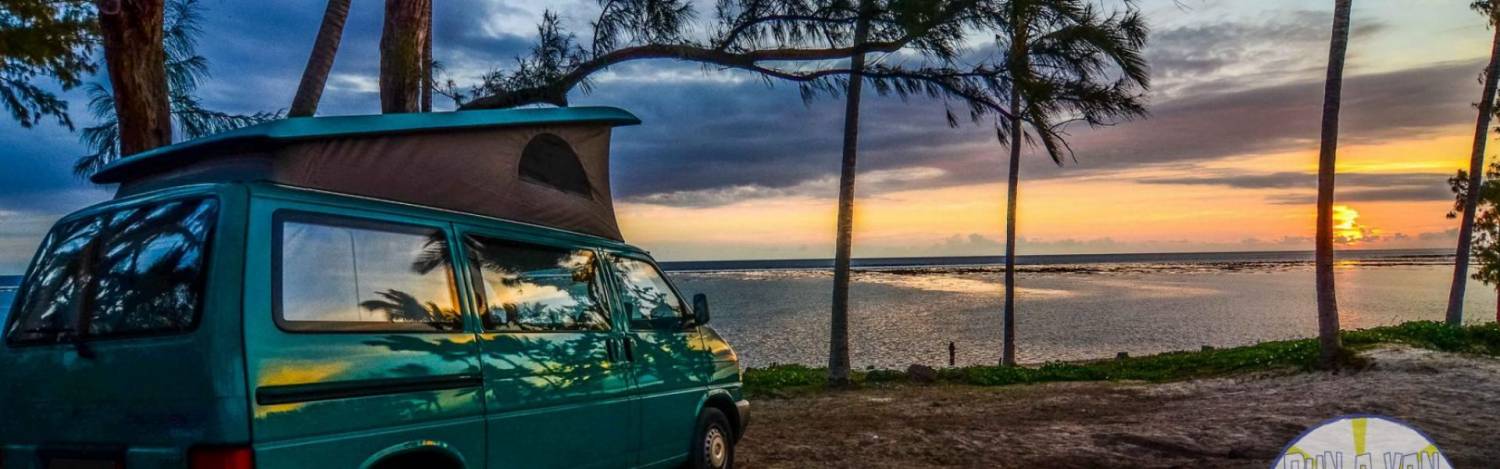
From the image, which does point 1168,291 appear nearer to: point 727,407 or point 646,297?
point 727,407

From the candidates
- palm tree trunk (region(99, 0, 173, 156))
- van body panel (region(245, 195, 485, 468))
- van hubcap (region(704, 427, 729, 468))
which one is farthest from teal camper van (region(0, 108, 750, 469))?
palm tree trunk (region(99, 0, 173, 156))

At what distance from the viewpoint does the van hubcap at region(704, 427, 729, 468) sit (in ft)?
22.3

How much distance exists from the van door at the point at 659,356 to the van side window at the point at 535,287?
1.12ft

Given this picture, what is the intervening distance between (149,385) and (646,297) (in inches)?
126

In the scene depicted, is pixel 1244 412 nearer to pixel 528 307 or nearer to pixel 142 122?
pixel 528 307

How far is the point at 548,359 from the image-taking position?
5.05 metres

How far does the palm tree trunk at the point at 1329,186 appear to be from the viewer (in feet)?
47.3

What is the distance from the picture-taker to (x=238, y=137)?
4199mm

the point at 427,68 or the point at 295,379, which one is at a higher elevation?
the point at 427,68

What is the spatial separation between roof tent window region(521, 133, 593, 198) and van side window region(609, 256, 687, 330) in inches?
20.8

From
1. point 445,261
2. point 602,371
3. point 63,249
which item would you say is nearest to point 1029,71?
point 602,371

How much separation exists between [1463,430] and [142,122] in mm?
12014

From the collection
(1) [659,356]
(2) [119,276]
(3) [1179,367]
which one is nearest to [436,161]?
(2) [119,276]

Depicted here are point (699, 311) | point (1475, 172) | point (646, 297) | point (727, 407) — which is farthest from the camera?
point (1475, 172)
